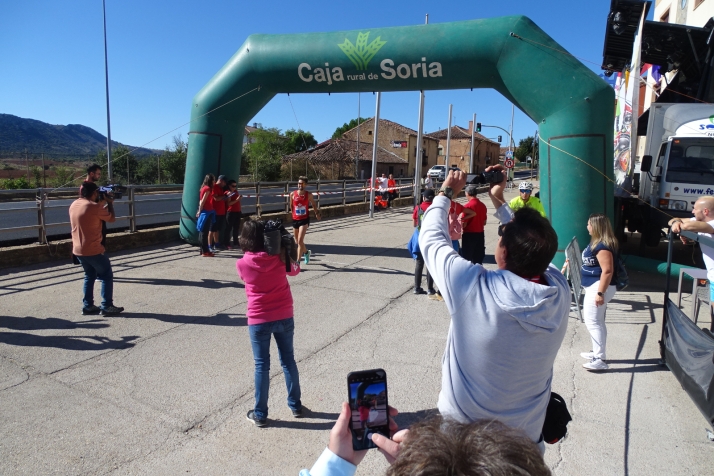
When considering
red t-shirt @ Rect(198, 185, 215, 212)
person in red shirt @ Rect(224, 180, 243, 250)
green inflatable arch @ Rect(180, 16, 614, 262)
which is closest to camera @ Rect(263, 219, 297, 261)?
green inflatable arch @ Rect(180, 16, 614, 262)

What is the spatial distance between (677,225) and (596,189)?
3.36 meters

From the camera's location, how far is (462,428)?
3.40 ft

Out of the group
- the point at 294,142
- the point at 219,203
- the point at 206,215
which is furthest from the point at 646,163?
the point at 294,142

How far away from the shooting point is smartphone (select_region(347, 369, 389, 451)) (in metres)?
1.51

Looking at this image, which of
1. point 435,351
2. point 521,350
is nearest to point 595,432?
point 435,351

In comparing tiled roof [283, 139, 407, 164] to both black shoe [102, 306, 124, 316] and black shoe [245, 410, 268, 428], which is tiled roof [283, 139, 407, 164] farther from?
black shoe [245, 410, 268, 428]

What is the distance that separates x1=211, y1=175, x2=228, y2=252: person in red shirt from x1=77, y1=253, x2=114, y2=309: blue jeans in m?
4.02

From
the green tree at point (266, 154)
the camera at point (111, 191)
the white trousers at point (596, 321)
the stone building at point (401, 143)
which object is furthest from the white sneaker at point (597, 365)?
the stone building at point (401, 143)

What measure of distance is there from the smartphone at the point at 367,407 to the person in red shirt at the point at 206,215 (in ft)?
27.9

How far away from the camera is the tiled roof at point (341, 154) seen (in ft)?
184

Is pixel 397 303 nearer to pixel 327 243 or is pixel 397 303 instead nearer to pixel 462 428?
pixel 327 243

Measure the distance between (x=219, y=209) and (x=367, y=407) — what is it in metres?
9.22

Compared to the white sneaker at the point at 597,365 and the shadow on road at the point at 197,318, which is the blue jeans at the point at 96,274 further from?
the white sneaker at the point at 597,365

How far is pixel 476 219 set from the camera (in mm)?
7398
